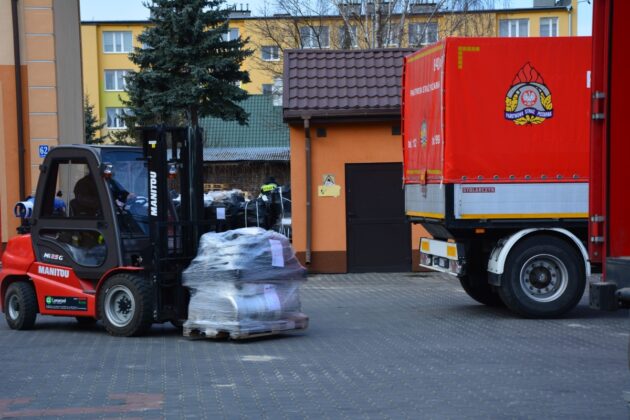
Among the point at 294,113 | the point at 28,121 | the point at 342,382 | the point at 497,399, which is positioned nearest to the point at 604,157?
the point at 497,399

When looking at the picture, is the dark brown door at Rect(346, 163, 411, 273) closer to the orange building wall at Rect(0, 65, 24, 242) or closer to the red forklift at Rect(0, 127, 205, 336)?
the red forklift at Rect(0, 127, 205, 336)

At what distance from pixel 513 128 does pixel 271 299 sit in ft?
13.4

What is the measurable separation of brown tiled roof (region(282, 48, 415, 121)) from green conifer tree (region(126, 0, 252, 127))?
22.0 m

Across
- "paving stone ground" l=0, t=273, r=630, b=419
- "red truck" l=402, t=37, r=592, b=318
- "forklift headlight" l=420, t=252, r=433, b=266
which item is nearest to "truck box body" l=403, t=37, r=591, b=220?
"red truck" l=402, t=37, r=592, b=318

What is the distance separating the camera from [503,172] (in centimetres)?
1345

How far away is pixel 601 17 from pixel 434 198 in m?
6.89

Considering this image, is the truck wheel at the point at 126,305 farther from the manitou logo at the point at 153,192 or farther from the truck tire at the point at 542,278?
the truck tire at the point at 542,278

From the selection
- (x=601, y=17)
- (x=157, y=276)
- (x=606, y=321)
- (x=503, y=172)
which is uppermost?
(x=601, y=17)

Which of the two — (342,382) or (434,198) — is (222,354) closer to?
(342,382)

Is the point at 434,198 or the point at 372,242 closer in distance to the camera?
the point at 434,198

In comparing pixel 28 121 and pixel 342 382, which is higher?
pixel 28 121

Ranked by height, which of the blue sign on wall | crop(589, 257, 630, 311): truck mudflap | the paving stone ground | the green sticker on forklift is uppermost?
the blue sign on wall

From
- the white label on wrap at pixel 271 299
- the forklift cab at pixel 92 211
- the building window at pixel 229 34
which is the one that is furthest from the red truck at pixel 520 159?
the building window at pixel 229 34

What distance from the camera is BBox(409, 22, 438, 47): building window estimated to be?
46.2 meters
